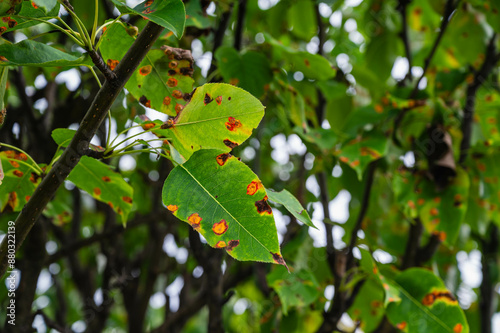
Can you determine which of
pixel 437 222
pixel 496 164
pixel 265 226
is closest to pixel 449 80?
pixel 496 164

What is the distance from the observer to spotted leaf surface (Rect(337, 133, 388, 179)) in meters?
0.89

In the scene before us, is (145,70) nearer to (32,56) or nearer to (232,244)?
(32,56)

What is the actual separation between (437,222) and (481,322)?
1.90 ft

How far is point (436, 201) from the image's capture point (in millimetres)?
1016

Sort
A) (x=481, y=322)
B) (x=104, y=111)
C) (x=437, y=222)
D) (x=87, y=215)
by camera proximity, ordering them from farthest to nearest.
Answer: (x=87, y=215) → (x=481, y=322) → (x=437, y=222) → (x=104, y=111)

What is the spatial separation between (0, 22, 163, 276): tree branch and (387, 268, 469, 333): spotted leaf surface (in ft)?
2.09

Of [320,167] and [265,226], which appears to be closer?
[265,226]

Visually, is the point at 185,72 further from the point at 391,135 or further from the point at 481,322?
the point at 481,322

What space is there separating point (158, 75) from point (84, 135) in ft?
0.68

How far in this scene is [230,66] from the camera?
34.5 inches

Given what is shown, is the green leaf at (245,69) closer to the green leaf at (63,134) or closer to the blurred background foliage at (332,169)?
the blurred background foliage at (332,169)

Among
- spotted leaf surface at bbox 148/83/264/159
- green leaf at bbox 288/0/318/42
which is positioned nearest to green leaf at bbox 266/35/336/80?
spotted leaf surface at bbox 148/83/264/159

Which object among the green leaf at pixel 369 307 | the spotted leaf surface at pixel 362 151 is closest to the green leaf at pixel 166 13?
the spotted leaf surface at pixel 362 151

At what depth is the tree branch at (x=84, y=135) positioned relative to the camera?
47 centimetres
